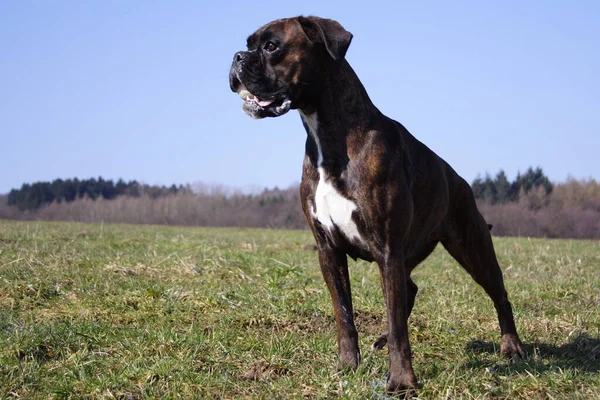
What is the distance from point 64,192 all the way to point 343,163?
76686 millimetres

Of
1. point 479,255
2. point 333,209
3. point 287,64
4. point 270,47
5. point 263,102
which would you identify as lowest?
point 479,255

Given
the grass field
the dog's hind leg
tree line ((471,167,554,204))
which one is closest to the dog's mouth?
the grass field

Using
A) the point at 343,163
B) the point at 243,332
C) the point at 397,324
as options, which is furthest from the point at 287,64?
the point at 243,332

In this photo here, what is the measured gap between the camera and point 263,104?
4270 mm

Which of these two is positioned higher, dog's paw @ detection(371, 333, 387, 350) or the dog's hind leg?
the dog's hind leg

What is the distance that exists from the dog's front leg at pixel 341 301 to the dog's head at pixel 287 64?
3.17ft

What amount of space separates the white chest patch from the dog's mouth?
20 cm

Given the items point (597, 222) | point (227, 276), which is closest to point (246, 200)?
point (597, 222)

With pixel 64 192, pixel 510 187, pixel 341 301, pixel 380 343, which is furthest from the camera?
pixel 64 192

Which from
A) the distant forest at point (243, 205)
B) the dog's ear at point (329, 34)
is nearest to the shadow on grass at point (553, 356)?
the dog's ear at point (329, 34)

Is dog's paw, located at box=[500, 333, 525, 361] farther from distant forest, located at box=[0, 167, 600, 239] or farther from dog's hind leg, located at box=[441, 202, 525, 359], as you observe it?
distant forest, located at box=[0, 167, 600, 239]

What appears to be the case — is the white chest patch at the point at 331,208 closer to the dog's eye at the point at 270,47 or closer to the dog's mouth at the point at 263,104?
the dog's mouth at the point at 263,104

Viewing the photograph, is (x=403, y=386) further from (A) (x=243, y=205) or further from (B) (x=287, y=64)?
(A) (x=243, y=205)

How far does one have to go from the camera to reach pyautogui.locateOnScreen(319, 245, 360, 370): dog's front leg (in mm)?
4379
